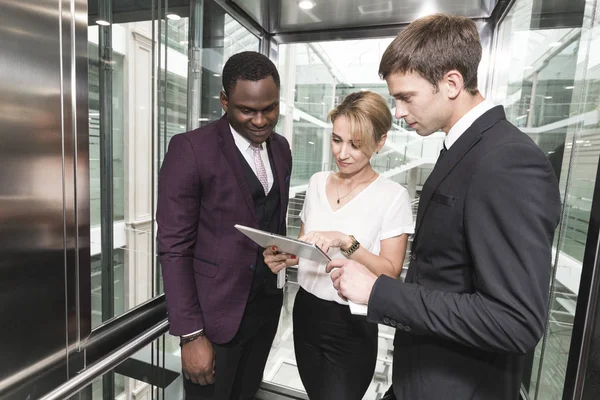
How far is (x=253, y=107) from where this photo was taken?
138 centimetres

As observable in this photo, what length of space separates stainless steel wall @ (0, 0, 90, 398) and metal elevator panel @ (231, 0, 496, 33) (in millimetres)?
1326

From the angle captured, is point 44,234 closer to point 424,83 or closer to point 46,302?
point 46,302

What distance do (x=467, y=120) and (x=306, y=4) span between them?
164 cm

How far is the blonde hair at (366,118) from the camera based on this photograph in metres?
1.50

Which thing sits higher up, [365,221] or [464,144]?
[464,144]

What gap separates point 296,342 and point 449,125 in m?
1.15

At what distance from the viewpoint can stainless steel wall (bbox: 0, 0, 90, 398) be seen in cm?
104

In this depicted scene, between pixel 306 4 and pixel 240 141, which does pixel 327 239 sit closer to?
pixel 240 141

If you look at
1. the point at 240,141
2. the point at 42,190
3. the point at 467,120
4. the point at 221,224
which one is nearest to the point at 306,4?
the point at 240,141

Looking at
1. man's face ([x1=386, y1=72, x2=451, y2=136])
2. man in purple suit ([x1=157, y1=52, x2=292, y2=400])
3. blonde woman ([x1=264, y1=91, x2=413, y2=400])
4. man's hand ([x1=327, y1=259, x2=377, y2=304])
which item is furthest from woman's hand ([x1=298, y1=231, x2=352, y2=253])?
man's face ([x1=386, y1=72, x2=451, y2=136])

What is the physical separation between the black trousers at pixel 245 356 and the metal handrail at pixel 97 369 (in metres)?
0.28

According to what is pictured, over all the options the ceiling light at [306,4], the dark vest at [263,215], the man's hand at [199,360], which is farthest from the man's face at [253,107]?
the ceiling light at [306,4]

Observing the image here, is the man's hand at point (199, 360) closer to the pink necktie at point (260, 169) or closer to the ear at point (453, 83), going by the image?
the pink necktie at point (260, 169)

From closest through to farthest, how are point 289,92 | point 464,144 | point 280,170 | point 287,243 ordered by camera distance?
point 464,144, point 287,243, point 280,170, point 289,92
